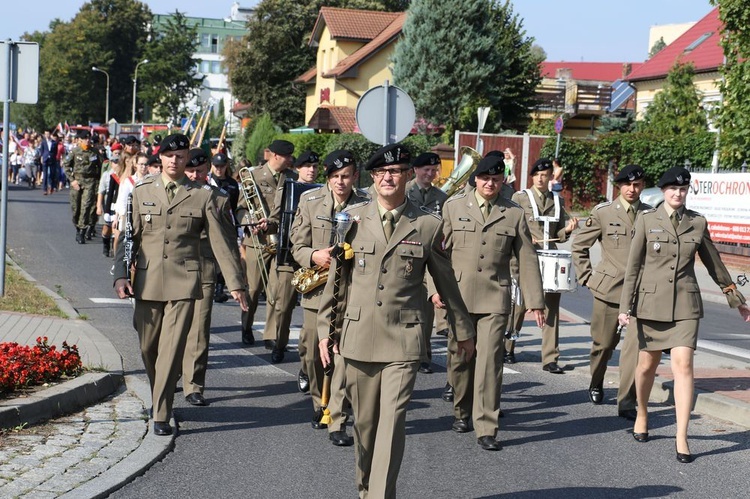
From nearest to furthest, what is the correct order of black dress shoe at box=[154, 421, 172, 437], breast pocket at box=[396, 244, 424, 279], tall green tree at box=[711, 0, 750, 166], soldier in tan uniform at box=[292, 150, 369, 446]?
breast pocket at box=[396, 244, 424, 279] → black dress shoe at box=[154, 421, 172, 437] → soldier in tan uniform at box=[292, 150, 369, 446] → tall green tree at box=[711, 0, 750, 166]

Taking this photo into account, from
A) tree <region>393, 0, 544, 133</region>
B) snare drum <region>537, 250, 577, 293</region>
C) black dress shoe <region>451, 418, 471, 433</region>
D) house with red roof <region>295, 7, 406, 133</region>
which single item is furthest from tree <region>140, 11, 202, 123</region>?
black dress shoe <region>451, 418, 471, 433</region>

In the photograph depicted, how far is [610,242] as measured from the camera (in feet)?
32.4

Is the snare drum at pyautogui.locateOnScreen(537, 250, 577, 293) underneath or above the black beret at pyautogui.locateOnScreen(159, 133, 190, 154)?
underneath

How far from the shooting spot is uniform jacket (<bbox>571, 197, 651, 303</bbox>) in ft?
32.1

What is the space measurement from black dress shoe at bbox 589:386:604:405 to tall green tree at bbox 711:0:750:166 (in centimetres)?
1565

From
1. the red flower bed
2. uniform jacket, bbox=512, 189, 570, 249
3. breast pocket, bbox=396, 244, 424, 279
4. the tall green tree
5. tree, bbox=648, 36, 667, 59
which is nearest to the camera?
breast pocket, bbox=396, 244, 424, 279

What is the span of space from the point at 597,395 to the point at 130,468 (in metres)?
4.45

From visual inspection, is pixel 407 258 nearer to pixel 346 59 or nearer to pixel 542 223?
pixel 542 223

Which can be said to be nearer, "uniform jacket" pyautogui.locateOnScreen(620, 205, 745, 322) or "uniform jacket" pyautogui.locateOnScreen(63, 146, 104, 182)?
"uniform jacket" pyautogui.locateOnScreen(620, 205, 745, 322)

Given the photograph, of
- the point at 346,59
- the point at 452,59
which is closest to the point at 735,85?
the point at 452,59

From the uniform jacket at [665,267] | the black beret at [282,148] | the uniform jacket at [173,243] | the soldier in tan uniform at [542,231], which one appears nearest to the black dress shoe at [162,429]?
the uniform jacket at [173,243]

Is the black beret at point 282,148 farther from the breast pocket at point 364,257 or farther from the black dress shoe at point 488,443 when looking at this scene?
the breast pocket at point 364,257

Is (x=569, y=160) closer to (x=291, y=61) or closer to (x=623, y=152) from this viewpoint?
(x=623, y=152)

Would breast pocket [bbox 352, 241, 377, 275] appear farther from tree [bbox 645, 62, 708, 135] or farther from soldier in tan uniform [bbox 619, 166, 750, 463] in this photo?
tree [bbox 645, 62, 708, 135]
